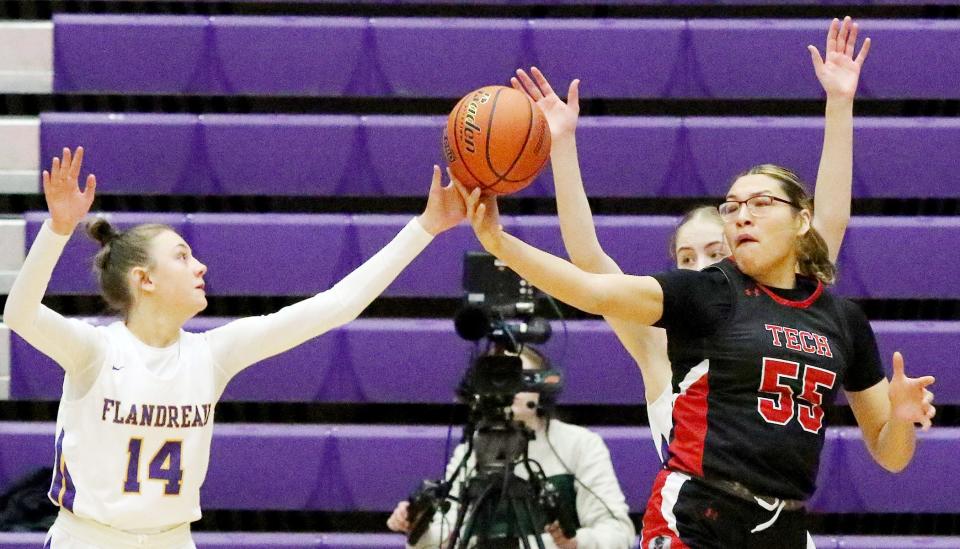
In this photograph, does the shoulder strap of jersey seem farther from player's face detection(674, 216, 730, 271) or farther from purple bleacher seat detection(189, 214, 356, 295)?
purple bleacher seat detection(189, 214, 356, 295)

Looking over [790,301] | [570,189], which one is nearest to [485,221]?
[570,189]

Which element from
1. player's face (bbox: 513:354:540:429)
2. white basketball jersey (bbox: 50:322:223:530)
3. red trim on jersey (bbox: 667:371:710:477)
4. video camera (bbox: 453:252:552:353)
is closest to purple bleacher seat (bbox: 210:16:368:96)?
player's face (bbox: 513:354:540:429)

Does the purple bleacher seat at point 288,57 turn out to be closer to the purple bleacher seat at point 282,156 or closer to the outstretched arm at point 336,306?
the purple bleacher seat at point 282,156

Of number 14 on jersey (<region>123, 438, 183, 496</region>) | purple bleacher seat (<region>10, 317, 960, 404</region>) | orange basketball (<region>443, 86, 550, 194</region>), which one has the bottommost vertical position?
purple bleacher seat (<region>10, 317, 960, 404</region>)

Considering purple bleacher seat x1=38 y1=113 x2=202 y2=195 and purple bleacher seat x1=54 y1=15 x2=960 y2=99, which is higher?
purple bleacher seat x1=54 y1=15 x2=960 y2=99

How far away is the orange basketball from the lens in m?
2.67

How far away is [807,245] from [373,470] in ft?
7.89

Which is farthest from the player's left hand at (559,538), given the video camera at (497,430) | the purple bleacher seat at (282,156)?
the purple bleacher seat at (282,156)

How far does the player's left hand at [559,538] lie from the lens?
154 inches

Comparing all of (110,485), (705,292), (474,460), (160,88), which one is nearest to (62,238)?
(110,485)

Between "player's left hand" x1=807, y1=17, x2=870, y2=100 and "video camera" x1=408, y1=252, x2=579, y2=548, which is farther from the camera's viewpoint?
"video camera" x1=408, y1=252, x2=579, y2=548

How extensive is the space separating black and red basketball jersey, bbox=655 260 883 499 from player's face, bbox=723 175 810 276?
0.06 metres

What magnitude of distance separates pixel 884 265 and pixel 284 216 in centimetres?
235

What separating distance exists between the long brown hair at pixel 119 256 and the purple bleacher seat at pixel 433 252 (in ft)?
6.57
